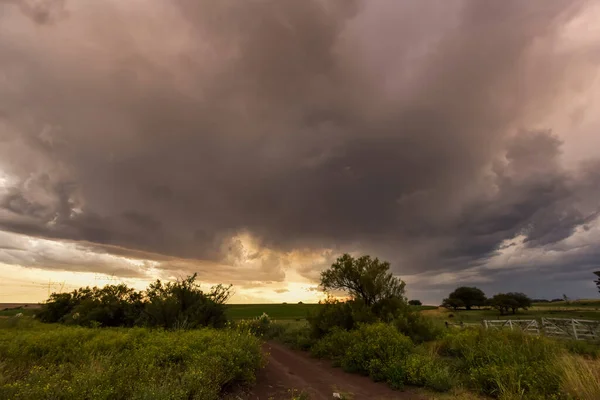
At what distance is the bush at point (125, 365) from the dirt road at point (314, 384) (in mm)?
853

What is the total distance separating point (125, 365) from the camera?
30.5 ft

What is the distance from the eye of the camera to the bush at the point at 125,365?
712 centimetres

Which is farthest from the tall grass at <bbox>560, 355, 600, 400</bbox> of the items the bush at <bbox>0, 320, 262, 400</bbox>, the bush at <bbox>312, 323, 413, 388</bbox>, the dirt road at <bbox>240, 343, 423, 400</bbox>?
the bush at <bbox>0, 320, 262, 400</bbox>

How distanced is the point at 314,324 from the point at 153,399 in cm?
1687

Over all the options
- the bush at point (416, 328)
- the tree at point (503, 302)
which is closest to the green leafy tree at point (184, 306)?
the bush at point (416, 328)

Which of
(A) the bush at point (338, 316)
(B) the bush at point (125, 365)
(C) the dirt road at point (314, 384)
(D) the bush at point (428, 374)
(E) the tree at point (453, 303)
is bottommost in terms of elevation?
(C) the dirt road at point (314, 384)

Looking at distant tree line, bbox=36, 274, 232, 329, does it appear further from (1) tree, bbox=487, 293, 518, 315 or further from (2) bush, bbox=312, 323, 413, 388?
(1) tree, bbox=487, 293, 518, 315

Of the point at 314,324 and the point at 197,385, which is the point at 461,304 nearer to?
the point at 314,324

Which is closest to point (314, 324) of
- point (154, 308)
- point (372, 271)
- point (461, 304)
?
point (372, 271)

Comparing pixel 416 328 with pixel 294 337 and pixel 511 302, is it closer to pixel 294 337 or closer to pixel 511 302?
pixel 294 337

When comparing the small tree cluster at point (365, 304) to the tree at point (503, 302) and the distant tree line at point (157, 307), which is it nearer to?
the distant tree line at point (157, 307)

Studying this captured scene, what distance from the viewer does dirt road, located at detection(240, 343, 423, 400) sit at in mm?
10477

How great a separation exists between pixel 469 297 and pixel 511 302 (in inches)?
884

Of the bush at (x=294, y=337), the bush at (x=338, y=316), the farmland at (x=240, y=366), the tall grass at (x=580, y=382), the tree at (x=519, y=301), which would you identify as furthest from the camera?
the tree at (x=519, y=301)
